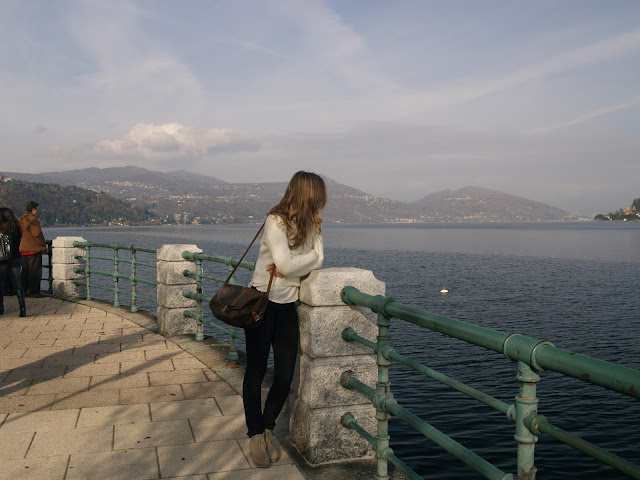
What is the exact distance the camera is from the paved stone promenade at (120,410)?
12.6 feet

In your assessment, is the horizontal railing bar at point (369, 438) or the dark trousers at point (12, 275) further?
the dark trousers at point (12, 275)

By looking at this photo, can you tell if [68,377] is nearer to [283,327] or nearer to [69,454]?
[69,454]

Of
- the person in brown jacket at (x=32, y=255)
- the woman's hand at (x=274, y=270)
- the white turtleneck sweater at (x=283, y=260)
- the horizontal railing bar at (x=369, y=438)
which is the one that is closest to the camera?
the horizontal railing bar at (x=369, y=438)

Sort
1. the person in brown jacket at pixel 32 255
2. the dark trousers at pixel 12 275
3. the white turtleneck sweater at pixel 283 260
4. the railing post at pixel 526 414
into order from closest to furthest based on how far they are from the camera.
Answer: the railing post at pixel 526 414 → the white turtleneck sweater at pixel 283 260 → the dark trousers at pixel 12 275 → the person in brown jacket at pixel 32 255

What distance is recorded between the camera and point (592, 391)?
1272 centimetres

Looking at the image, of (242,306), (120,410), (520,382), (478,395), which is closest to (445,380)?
(478,395)

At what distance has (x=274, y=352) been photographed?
12.9ft

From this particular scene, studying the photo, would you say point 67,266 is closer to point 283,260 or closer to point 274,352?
point 274,352

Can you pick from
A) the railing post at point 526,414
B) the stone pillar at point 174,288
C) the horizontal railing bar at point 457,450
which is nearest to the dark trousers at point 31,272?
the stone pillar at point 174,288

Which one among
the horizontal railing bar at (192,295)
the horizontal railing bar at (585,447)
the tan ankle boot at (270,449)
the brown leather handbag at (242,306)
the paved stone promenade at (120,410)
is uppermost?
the brown leather handbag at (242,306)

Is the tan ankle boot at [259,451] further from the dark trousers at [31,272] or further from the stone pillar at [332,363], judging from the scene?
the dark trousers at [31,272]

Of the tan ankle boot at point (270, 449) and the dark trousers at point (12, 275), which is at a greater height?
the dark trousers at point (12, 275)

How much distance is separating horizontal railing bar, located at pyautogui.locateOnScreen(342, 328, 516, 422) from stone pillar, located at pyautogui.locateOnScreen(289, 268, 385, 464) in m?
0.13

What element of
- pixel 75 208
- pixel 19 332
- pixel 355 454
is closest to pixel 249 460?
pixel 355 454
